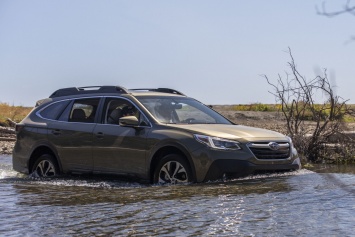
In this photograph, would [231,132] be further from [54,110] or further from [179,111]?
[54,110]

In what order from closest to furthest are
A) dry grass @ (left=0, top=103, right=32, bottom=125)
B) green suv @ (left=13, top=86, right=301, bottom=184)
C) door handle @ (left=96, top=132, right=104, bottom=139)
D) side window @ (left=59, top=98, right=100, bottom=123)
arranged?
1. green suv @ (left=13, top=86, right=301, bottom=184)
2. door handle @ (left=96, top=132, right=104, bottom=139)
3. side window @ (left=59, top=98, right=100, bottom=123)
4. dry grass @ (left=0, top=103, right=32, bottom=125)

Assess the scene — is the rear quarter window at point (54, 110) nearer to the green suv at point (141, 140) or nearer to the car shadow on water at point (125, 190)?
the green suv at point (141, 140)

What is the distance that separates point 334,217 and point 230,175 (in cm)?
306

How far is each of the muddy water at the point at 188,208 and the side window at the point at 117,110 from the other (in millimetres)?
1043

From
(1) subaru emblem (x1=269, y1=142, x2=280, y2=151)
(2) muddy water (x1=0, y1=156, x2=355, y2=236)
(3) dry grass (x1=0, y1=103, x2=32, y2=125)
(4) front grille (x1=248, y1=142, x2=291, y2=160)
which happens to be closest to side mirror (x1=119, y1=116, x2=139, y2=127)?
(2) muddy water (x1=0, y1=156, x2=355, y2=236)

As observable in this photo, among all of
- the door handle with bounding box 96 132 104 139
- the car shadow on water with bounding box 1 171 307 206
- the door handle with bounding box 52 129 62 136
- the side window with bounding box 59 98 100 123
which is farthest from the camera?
the door handle with bounding box 52 129 62 136

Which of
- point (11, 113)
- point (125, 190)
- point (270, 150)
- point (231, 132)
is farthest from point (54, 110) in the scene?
point (11, 113)

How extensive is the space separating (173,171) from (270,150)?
54.4 inches

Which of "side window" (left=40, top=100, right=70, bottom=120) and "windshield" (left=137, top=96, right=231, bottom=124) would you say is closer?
"windshield" (left=137, top=96, right=231, bottom=124)

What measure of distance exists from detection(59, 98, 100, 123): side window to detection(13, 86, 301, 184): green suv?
2 centimetres

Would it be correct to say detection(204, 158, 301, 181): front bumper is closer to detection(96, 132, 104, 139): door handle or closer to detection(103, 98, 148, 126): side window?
detection(103, 98, 148, 126): side window

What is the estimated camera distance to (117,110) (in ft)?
37.1

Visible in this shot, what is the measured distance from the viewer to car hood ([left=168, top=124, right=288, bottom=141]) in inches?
396

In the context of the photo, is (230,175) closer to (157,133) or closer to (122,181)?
(157,133)
